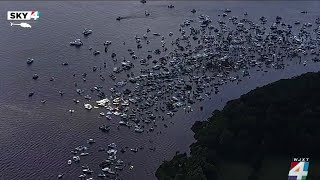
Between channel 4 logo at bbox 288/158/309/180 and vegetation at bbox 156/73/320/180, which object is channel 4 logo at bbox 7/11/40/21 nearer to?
vegetation at bbox 156/73/320/180

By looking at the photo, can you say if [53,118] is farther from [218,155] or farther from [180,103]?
[218,155]

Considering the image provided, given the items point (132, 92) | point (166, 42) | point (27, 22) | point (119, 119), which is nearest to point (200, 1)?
point (166, 42)

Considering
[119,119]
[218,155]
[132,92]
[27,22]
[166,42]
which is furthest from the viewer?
[27,22]

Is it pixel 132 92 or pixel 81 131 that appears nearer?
pixel 81 131

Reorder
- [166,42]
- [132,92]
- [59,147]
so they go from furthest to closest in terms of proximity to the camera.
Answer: [166,42]
[132,92]
[59,147]

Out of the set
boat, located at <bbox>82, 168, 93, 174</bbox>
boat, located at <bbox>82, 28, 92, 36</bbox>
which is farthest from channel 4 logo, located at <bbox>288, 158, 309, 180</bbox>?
boat, located at <bbox>82, 28, 92, 36</bbox>

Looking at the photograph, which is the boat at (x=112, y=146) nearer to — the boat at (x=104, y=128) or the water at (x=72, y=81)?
the water at (x=72, y=81)
